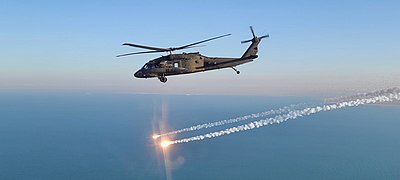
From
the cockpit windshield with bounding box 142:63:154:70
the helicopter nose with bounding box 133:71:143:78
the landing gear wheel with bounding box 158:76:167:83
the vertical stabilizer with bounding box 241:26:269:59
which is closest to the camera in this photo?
the landing gear wheel with bounding box 158:76:167:83

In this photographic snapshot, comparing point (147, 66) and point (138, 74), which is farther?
point (138, 74)

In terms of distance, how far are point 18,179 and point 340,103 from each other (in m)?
215

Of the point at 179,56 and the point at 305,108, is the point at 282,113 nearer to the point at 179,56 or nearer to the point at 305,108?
the point at 305,108

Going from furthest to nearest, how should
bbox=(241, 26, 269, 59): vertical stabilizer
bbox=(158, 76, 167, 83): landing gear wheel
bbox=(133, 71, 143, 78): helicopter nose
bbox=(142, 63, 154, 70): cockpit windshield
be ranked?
bbox=(241, 26, 269, 59): vertical stabilizer < bbox=(133, 71, 143, 78): helicopter nose < bbox=(142, 63, 154, 70): cockpit windshield < bbox=(158, 76, 167, 83): landing gear wheel

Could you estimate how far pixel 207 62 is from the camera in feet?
108

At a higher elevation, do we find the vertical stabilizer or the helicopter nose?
the vertical stabilizer

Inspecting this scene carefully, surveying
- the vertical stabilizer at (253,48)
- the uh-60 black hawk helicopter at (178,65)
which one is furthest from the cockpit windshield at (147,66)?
the vertical stabilizer at (253,48)

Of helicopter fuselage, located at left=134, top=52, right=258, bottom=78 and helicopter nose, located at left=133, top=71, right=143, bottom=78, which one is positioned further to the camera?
helicopter nose, located at left=133, top=71, right=143, bottom=78

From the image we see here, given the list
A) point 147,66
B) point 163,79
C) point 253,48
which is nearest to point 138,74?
point 147,66

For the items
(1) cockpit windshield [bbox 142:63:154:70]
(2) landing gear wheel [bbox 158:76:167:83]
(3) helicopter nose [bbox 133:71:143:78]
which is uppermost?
(1) cockpit windshield [bbox 142:63:154:70]

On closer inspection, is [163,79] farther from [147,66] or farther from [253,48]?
[253,48]

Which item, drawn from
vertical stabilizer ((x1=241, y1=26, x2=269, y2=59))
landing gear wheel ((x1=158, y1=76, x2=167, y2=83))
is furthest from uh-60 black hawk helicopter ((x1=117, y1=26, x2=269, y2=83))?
vertical stabilizer ((x1=241, y1=26, x2=269, y2=59))

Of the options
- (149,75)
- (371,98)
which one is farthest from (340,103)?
(149,75)

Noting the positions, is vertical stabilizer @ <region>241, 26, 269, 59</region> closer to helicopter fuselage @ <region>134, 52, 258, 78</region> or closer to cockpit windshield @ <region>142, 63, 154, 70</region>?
helicopter fuselage @ <region>134, 52, 258, 78</region>
